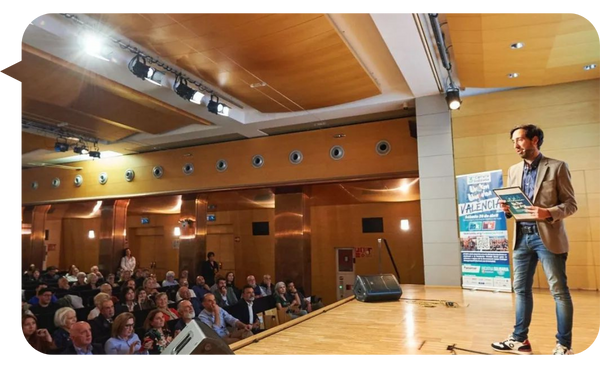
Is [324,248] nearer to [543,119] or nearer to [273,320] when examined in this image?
[273,320]

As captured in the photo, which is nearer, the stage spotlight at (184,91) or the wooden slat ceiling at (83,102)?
the wooden slat ceiling at (83,102)

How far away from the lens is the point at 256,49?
16.7ft

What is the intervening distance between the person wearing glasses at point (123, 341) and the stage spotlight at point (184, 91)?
3339mm

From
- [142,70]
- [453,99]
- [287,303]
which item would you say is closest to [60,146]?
[142,70]

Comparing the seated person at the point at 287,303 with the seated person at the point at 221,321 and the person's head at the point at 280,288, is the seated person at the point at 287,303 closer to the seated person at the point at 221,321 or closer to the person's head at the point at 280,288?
the person's head at the point at 280,288

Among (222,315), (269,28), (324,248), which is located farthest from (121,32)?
(324,248)

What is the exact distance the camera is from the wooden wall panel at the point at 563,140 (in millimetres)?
5824

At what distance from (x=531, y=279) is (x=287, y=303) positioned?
5.18m

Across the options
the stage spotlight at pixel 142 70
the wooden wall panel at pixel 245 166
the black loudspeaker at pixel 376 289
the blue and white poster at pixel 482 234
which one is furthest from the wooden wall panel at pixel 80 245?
the blue and white poster at pixel 482 234

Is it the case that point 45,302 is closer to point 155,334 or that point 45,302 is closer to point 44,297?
point 44,297

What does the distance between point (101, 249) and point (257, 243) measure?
4514 mm

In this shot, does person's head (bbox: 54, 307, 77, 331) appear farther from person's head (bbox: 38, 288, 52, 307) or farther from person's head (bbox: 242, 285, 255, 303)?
person's head (bbox: 242, 285, 255, 303)

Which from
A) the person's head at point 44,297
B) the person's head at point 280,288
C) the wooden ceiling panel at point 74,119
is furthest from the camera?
the person's head at point 280,288

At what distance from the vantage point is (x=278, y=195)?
9.47m
